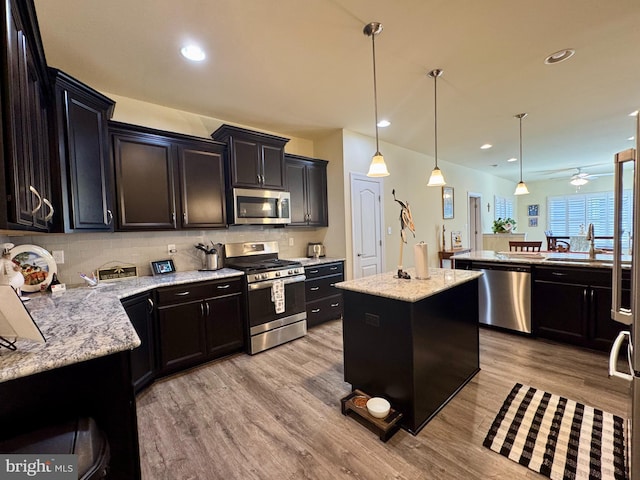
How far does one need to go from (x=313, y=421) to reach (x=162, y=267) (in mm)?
2210

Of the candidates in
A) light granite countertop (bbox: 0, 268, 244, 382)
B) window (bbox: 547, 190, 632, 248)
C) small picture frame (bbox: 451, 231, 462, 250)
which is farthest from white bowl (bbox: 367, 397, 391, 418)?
window (bbox: 547, 190, 632, 248)

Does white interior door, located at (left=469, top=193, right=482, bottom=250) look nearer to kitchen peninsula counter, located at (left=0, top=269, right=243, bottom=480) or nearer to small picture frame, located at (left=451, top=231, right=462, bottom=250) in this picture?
small picture frame, located at (left=451, top=231, right=462, bottom=250)

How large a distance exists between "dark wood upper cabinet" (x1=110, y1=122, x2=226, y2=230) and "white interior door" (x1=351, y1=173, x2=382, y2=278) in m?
1.98

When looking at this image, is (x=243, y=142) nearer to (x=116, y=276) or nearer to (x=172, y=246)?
(x=172, y=246)

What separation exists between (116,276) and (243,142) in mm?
1974

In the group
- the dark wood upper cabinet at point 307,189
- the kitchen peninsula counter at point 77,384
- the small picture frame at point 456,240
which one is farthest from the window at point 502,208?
the kitchen peninsula counter at point 77,384

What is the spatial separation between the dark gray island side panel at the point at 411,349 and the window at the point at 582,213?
348 inches

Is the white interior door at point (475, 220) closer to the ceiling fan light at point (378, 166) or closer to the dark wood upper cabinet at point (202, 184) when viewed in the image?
the ceiling fan light at point (378, 166)

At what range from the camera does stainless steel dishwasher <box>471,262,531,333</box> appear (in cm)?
321

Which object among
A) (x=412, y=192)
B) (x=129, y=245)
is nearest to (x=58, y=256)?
(x=129, y=245)

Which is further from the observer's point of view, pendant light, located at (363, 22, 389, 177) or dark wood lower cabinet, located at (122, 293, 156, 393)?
dark wood lower cabinet, located at (122, 293, 156, 393)

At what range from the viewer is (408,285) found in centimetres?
206

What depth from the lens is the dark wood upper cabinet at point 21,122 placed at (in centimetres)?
109

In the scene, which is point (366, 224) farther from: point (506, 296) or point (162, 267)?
point (162, 267)
